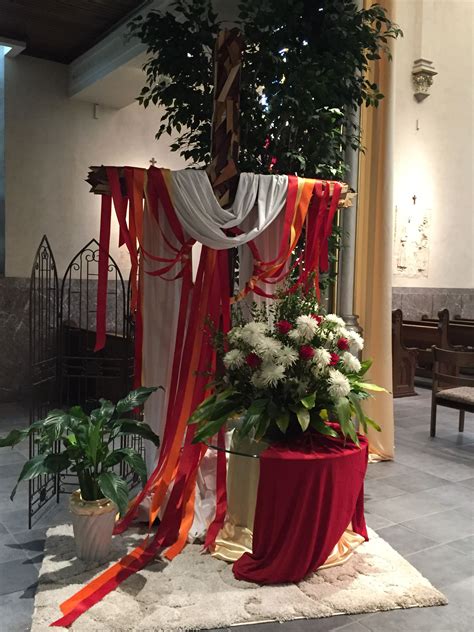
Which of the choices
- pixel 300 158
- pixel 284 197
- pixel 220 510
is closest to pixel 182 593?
pixel 220 510

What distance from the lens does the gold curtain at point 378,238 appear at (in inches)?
206

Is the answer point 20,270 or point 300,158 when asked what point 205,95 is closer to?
point 300,158

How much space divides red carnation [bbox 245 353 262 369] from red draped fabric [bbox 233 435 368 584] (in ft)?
1.32

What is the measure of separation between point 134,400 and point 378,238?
108 inches

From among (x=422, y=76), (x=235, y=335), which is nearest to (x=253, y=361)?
(x=235, y=335)

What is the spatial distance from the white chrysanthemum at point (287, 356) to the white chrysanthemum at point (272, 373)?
28 mm

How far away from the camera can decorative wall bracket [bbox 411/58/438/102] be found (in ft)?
34.9

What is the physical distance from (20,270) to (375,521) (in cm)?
522

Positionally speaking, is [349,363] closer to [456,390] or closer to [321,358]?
[321,358]

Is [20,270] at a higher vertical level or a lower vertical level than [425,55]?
lower

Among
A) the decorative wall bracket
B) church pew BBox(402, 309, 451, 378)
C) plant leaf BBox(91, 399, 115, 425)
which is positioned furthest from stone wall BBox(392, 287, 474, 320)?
plant leaf BBox(91, 399, 115, 425)

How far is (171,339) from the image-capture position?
3793 mm

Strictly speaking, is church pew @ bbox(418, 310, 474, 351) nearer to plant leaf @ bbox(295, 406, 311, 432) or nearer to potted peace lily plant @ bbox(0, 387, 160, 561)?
plant leaf @ bbox(295, 406, 311, 432)

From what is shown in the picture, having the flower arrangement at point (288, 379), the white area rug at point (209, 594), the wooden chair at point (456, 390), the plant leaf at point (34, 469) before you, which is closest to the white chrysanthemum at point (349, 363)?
the flower arrangement at point (288, 379)
